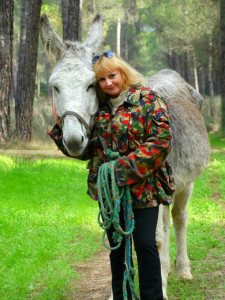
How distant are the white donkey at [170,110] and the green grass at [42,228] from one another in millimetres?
1212

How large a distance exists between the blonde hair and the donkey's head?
62mm

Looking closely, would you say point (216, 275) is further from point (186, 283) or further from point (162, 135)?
point (162, 135)

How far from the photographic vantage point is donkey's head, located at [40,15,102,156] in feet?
8.45

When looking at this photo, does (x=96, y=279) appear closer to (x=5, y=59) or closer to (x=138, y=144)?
(x=138, y=144)

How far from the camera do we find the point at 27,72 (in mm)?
12180

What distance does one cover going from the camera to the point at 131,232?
270 cm

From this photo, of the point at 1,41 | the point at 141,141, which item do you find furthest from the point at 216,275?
the point at 1,41

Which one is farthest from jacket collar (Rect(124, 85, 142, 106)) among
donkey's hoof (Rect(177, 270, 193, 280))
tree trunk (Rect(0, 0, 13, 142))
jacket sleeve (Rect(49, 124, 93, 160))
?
tree trunk (Rect(0, 0, 13, 142))

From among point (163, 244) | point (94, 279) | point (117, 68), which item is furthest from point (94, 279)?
point (117, 68)

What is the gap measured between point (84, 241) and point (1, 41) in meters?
6.55

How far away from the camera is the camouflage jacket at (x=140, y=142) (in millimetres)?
2588

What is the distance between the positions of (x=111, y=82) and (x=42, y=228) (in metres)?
→ 3.29

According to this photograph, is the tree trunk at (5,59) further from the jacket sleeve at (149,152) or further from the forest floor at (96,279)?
the jacket sleeve at (149,152)

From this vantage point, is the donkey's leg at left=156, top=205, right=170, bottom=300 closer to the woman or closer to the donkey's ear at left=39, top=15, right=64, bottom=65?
the woman
